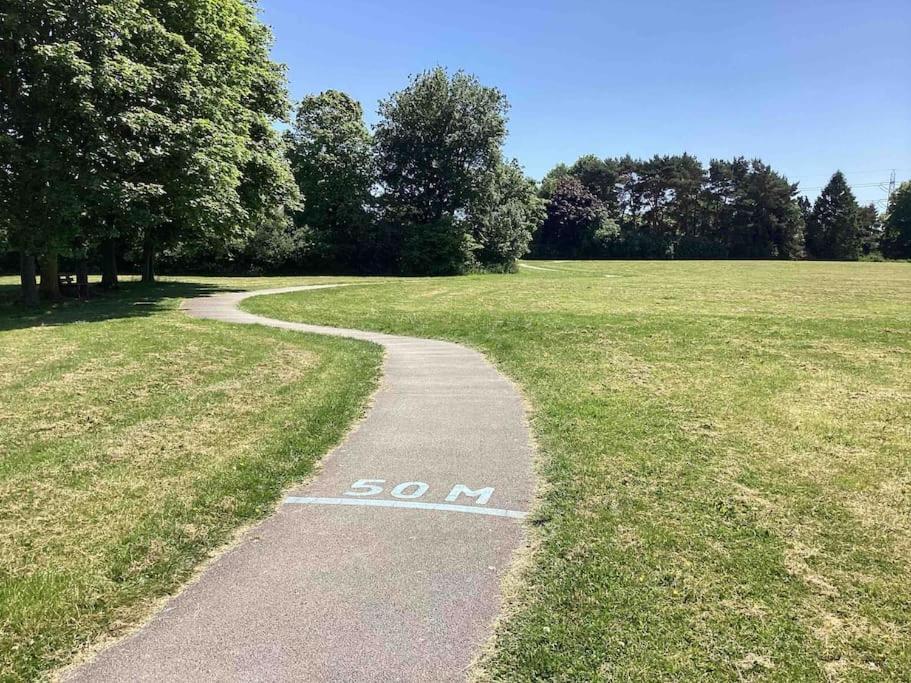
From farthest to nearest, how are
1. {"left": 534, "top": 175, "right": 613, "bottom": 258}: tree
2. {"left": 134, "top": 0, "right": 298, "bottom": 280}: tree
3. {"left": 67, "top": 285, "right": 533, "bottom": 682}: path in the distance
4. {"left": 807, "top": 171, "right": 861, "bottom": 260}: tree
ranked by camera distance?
{"left": 807, "top": 171, "right": 861, "bottom": 260}: tree < {"left": 534, "top": 175, "right": 613, "bottom": 258}: tree < {"left": 134, "top": 0, "right": 298, "bottom": 280}: tree < {"left": 67, "top": 285, "right": 533, "bottom": 682}: path in the distance

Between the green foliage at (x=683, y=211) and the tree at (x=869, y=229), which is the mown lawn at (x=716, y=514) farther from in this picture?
the tree at (x=869, y=229)

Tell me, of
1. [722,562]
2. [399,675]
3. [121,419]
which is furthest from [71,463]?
[722,562]

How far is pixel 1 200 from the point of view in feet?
45.2

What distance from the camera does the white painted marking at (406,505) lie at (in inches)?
162

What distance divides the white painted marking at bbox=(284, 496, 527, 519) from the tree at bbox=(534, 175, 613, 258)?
6866 cm

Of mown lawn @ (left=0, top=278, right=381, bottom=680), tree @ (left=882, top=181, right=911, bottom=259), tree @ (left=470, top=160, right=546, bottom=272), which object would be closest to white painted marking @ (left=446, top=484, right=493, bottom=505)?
mown lawn @ (left=0, top=278, right=381, bottom=680)

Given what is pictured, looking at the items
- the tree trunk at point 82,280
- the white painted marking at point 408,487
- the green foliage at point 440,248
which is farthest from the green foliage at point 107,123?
the green foliage at point 440,248

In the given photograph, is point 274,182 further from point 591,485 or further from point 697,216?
point 697,216

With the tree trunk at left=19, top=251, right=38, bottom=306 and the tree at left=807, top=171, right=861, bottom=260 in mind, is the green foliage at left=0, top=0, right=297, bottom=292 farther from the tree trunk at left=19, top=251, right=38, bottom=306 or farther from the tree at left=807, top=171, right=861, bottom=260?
the tree at left=807, top=171, right=861, bottom=260

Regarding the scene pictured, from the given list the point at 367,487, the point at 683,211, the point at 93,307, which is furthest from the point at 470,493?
the point at 683,211

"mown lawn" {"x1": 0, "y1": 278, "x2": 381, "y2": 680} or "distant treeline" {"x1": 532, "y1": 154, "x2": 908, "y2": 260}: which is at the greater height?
"distant treeline" {"x1": 532, "y1": 154, "x2": 908, "y2": 260}

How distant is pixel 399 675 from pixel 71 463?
4005 millimetres

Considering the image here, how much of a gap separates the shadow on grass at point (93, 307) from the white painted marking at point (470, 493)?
12033 millimetres

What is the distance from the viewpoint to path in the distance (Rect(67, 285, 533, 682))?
103 inches
